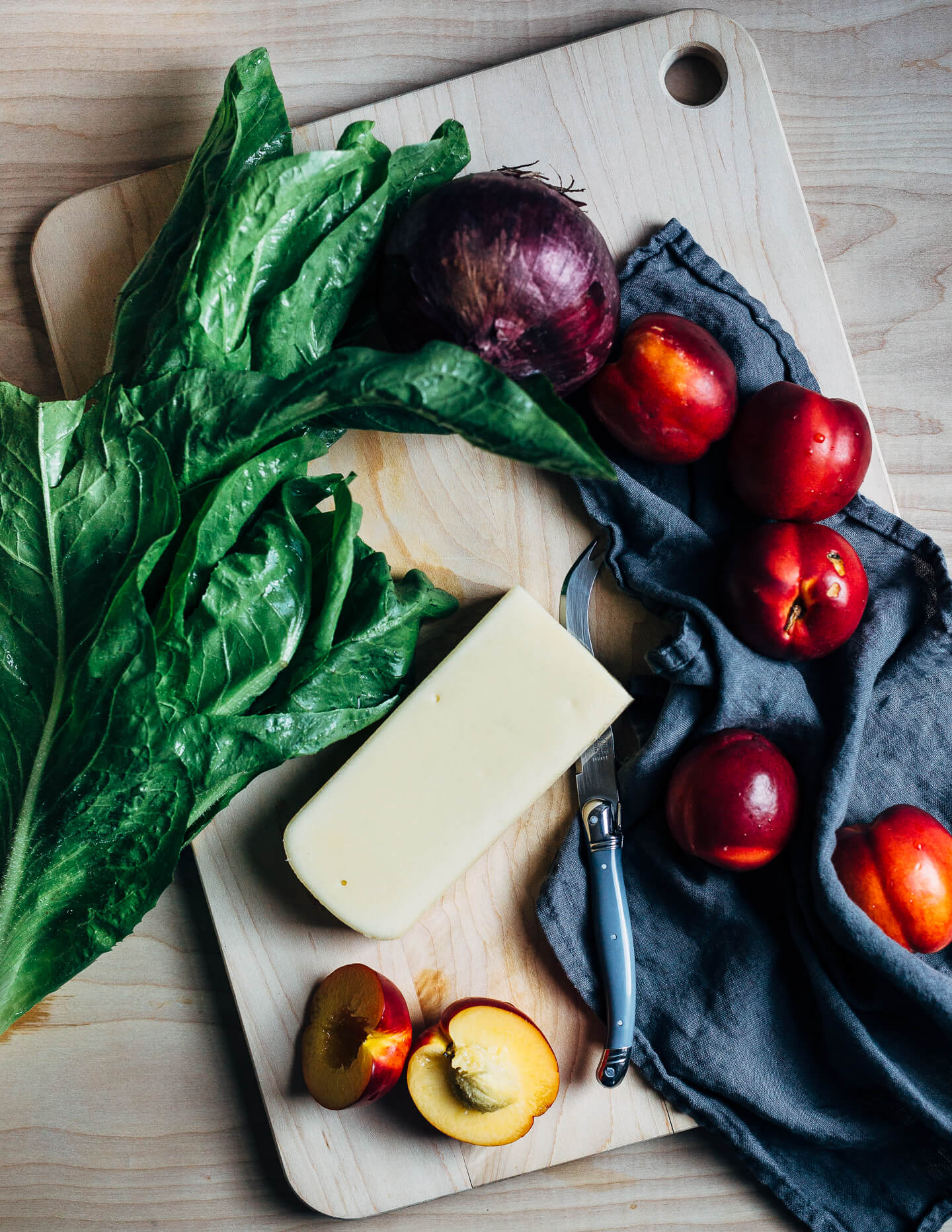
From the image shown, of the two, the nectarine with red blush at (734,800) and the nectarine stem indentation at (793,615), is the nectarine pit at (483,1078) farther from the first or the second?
the nectarine stem indentation at (793,615)

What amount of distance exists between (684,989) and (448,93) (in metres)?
1.22

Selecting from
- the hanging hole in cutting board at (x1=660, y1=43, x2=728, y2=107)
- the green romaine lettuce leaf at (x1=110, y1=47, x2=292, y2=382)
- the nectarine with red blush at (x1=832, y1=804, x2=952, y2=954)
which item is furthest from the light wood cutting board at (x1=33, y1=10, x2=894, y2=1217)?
the nectarine with red blush at (x1=832, y1=804, x2=952, y2=954)

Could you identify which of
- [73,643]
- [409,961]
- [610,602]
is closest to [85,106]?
[73,643]

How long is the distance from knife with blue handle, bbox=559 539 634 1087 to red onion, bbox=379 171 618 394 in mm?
302

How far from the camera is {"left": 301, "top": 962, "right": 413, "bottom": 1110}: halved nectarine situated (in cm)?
103

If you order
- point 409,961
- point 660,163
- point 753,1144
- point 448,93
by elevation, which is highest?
point 448,93

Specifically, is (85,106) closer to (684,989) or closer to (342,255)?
(342,255)

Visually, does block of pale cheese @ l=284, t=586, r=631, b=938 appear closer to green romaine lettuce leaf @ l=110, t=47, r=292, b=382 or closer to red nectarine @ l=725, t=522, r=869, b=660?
red nectarine @ l=725, t=522, r=869, b=660

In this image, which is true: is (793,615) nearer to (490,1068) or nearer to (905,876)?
(905,876)

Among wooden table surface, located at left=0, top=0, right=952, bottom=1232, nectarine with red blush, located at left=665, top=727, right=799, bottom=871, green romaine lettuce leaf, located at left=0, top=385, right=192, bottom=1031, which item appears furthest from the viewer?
wooden table surface, located at left=0, top=0, right=952, bottom=1232

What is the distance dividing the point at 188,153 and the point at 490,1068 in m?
1.25

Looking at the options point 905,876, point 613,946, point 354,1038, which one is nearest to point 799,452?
point 905,876

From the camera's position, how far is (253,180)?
954 mm

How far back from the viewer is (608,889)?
110 centimetres
